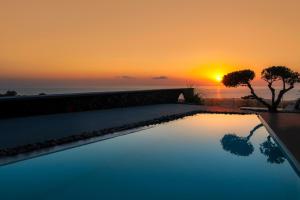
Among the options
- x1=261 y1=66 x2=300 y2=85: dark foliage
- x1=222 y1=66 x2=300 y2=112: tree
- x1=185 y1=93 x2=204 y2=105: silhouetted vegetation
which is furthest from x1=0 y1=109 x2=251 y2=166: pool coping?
x1=185 y1=93 x2=204 y2=105: silhouetted vegetation

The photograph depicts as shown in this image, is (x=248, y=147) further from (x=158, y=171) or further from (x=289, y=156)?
(x=158, y=171)

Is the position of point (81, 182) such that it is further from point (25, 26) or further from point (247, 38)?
point (247, 38)

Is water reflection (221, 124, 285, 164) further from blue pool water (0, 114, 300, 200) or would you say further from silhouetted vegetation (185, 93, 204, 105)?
silhouetted vegetation (185, 93, 204, 105)

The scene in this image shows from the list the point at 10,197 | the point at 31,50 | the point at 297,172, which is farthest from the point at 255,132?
the point at 31,50

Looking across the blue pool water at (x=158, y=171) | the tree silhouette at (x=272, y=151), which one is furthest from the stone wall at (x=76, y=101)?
the tree silhouette at (x=272, y=151)

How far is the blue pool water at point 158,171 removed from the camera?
4.67 m

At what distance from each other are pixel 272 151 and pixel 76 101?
8.44 m

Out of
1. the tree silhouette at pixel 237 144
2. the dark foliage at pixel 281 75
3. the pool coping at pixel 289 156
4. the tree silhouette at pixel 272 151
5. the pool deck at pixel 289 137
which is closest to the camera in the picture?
the pool coping at pixel 289 156

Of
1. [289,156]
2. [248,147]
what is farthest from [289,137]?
[289,156]

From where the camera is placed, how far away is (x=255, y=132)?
1031 cm

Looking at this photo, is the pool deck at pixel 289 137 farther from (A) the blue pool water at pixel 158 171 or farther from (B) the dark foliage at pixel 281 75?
(B) the dark foliage at pixel 281 75

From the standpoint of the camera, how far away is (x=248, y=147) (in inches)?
328

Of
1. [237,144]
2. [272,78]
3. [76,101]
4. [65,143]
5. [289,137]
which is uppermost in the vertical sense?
[272,78]

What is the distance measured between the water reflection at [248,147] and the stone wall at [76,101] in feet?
21.5
